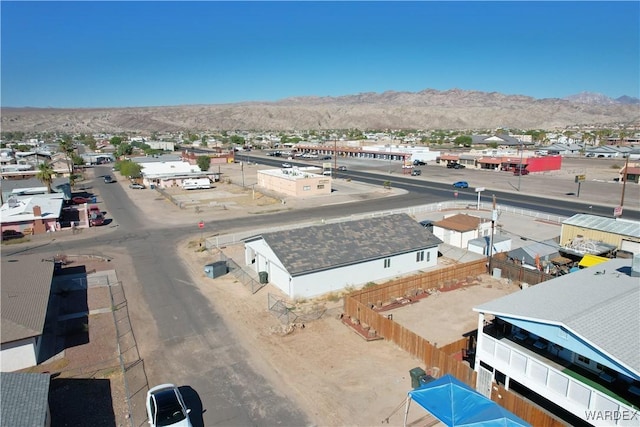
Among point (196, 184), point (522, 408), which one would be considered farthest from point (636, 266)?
point (196, 184)

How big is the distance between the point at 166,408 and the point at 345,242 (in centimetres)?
1725

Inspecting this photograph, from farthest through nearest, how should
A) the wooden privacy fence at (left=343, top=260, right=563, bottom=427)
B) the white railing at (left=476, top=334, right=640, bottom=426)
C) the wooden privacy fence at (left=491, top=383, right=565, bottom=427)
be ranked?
1. the wooden privacy fence at (left=343, top=260, right=563, bottom=427)
2. the wooden privacy fence at (left=491, top=383, right=565, bottom=427)
3. the white railing at (left=476, top=334, right=640, bottom=426)

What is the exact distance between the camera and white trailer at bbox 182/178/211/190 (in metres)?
72.5

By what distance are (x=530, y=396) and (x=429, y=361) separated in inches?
162

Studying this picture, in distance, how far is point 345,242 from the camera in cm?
3031

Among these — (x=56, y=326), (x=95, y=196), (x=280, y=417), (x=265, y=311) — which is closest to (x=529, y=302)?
(x=280, y=417)

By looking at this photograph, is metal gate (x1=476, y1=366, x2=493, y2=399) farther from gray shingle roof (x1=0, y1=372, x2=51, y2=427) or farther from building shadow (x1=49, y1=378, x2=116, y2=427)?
gray shingle roof (x1=0, y1=372, x2=51, y2=427)

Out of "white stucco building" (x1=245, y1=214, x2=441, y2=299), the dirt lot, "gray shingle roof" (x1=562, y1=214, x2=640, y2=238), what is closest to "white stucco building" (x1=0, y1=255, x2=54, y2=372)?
Answer: the dirt lot

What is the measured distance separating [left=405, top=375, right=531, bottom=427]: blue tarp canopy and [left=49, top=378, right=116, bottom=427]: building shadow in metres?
11.7

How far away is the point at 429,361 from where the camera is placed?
750 inches

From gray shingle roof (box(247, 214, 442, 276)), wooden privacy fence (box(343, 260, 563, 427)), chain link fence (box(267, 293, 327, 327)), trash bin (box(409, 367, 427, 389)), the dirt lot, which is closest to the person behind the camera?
wooden privacy fence (box(343, 260, 563, 427))

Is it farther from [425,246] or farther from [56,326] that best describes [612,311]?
[56,326]

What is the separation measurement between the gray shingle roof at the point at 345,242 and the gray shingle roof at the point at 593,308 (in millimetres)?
12353

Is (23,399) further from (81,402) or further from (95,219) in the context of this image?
(95,219)
